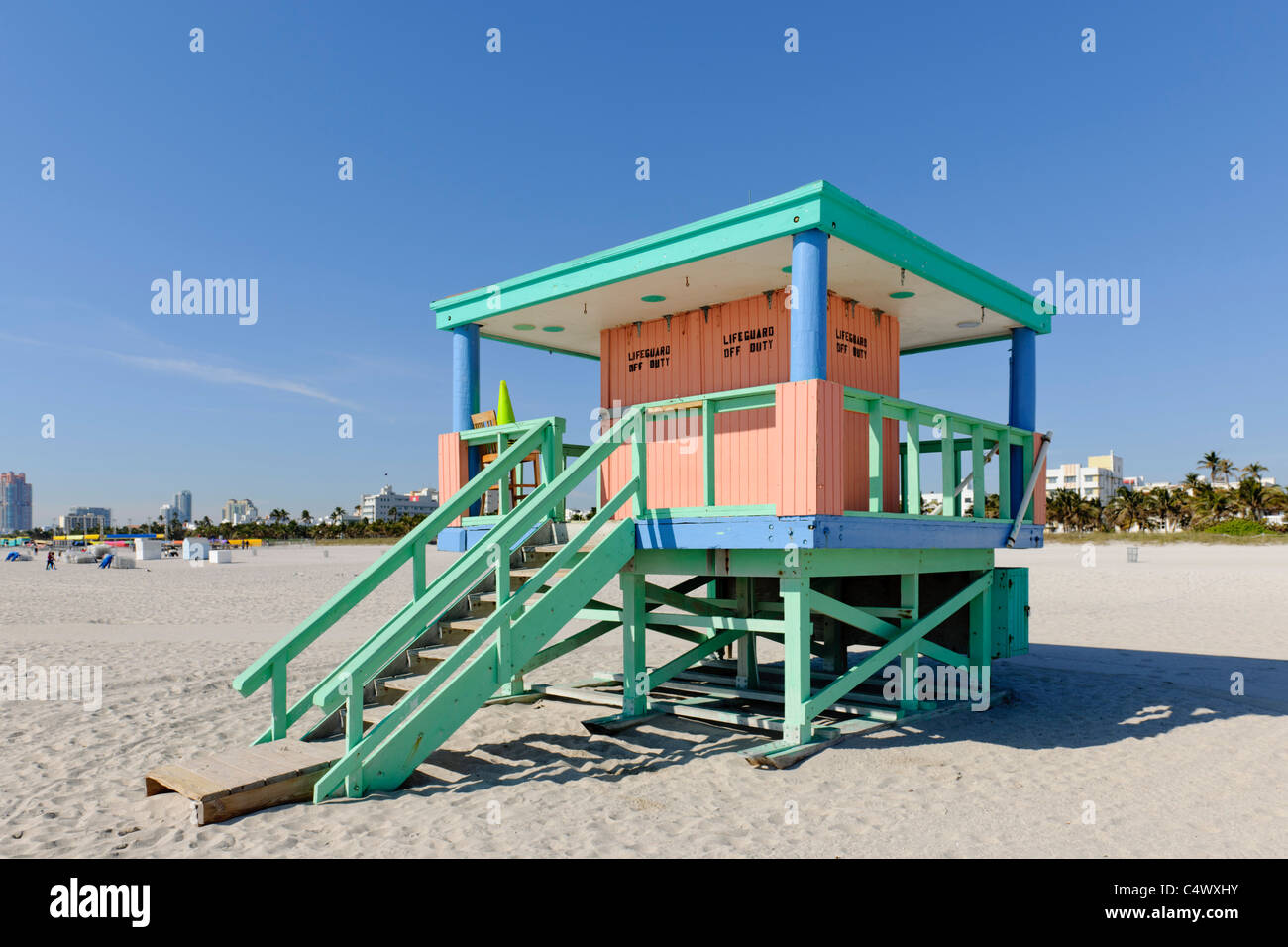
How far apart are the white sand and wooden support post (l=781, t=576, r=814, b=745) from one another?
0.33 m

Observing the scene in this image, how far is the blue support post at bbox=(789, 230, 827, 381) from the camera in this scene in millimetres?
6777

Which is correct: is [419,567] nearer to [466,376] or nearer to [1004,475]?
[466,376]

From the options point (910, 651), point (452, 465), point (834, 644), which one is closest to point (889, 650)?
point (910, 651)

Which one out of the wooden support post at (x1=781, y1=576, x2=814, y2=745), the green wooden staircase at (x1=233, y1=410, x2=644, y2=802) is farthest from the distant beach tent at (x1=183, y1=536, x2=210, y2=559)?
the wooden support post at (x1=781, y1=576, x2=814, y2=745)

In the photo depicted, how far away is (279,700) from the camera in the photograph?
658 centimetres

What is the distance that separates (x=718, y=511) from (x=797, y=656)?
136cm

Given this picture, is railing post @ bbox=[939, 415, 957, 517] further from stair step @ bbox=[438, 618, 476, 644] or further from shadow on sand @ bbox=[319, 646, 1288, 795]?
stair step @ bbox=[438, 618, 476, 644]

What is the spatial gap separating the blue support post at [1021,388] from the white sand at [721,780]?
9.37 feet

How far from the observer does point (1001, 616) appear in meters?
9.72

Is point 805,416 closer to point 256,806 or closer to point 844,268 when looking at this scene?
point 844,268

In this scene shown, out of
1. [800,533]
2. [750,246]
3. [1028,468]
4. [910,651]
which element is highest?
[750,246]

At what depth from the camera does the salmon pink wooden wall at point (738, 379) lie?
28.2ft
